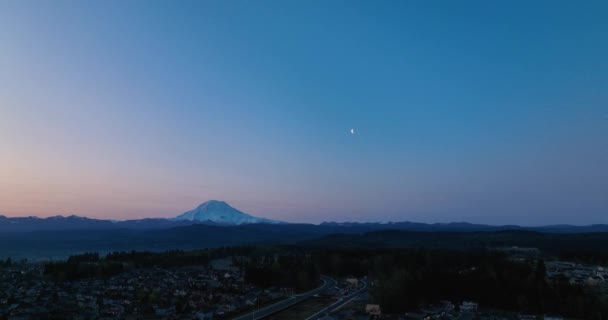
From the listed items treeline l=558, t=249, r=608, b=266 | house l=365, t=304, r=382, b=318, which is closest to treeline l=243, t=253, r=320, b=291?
house l=365, t=304, r=382, b=318

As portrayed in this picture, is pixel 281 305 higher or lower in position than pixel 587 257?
lower

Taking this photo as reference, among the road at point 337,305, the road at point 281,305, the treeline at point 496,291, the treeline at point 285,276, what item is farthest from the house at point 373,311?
the treeline at point 285,276

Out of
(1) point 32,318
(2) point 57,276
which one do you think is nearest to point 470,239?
(2) point 57,276

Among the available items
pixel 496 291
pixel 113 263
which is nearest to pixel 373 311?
pixel 496 291

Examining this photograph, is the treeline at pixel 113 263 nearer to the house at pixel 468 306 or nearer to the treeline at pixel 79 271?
the treeline at pixel 79 271

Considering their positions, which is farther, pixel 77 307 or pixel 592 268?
pixel 592 268

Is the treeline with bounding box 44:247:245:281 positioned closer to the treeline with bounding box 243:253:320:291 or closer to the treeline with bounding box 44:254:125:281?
the treeline with bounding box 44:254:125:281

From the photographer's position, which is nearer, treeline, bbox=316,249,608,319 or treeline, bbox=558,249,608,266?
treeline, bbox=316,249,608,319

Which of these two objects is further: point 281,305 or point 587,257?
point 587,257

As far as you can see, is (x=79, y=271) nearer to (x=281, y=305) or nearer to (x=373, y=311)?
(x=281, y=305)

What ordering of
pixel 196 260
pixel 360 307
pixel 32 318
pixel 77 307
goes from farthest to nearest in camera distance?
pixel 196 260 → pixel 360 307 → pixel 77 307 → pixel 32 318

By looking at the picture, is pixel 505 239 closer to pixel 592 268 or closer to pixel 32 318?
pixel 592 268
